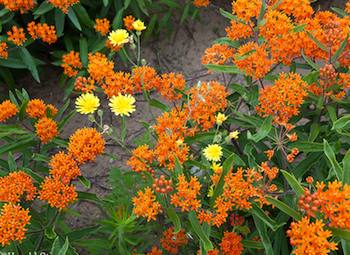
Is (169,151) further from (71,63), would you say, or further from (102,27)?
(102,27)

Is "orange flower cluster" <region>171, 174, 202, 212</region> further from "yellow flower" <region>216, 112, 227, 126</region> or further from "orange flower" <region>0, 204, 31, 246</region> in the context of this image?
"orange flower" <region>0, 204, 31, 246</region>

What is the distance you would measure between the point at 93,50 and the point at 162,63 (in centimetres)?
80

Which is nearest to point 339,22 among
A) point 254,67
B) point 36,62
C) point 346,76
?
point 346,76

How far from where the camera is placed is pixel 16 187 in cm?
256

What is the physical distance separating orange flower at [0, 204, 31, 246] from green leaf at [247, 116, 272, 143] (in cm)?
118

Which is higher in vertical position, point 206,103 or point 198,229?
point 206,103

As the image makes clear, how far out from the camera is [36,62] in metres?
4.04

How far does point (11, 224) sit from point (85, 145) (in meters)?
0.52

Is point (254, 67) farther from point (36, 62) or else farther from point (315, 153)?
point (36, 62)

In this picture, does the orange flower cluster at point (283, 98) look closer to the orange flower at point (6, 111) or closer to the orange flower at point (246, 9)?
the orange flower at point (246, 9)

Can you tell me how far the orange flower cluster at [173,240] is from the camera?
2.66 meters

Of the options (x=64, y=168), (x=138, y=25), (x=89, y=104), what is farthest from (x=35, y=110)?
(x=138, y=25)

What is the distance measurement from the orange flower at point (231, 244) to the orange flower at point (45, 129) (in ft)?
3.81

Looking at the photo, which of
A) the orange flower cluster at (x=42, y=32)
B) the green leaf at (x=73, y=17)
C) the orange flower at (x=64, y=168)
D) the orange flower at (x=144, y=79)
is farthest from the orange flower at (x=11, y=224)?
the green leaf at (x=73, y=17)
